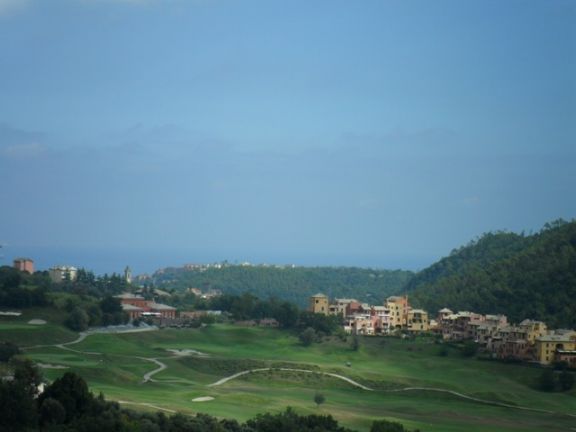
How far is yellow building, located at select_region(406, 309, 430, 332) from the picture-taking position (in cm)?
10633

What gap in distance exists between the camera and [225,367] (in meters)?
81.0

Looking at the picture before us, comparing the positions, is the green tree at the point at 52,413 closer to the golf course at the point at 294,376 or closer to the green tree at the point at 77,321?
the golf course at the point at 294,376

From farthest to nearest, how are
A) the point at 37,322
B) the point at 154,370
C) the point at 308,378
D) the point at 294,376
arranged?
the point at 37,322, the point at 294,376, the point at 308,378, the point at 154,370

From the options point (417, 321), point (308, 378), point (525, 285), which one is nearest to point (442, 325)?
point (417, 321)

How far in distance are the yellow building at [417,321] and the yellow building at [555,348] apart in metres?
18.7

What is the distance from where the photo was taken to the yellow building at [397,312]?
355 feet

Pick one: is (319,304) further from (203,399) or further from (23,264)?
(203,399)

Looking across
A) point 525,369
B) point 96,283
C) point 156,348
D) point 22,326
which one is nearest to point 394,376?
point 525,369

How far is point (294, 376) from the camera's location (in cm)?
7888

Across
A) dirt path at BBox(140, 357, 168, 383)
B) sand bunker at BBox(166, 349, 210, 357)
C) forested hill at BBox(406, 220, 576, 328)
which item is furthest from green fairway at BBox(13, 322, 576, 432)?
forested hill at BBox(406, 220, 576, 328)

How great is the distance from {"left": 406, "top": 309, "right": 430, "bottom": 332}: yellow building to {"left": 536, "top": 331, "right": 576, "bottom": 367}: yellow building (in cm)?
1869

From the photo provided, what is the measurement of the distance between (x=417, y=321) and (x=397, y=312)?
2.60 m

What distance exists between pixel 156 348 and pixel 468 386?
978 inches

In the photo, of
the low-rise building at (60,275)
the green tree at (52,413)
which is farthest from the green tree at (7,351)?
the low-rise building at (60,275)
